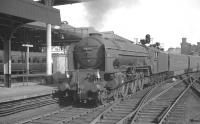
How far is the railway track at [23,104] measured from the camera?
1011 centimetres

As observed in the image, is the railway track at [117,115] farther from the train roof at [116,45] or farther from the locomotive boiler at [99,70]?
the train roof at [116,45]

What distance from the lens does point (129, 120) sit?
8.21 metres

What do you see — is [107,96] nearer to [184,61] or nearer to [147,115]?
[147,115]

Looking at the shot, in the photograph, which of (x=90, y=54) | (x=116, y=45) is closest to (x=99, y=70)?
(x=90, y=54)

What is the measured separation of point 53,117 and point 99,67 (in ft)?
11.8

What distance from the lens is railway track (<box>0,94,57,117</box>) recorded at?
10109 mm

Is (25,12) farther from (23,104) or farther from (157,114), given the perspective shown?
(157,114)

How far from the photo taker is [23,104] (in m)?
11.3

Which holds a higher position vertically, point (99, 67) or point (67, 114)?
point (99, 67)

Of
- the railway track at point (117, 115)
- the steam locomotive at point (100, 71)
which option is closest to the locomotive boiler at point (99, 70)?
the steam locomotive at point (100, 71)

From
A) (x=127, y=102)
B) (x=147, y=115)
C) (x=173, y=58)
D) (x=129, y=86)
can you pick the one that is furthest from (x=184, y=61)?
(x=147, y=115)

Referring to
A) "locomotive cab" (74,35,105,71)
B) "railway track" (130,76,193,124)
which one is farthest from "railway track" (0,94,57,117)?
"railway track" (130,76,193,124)

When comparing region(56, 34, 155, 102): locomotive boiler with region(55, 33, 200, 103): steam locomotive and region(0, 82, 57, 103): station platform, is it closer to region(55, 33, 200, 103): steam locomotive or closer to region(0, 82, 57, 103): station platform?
region(55, 33, 200, 103): steam locomotive

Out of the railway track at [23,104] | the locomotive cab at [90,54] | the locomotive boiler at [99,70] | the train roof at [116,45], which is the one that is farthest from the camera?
the train roof at [116,45]
